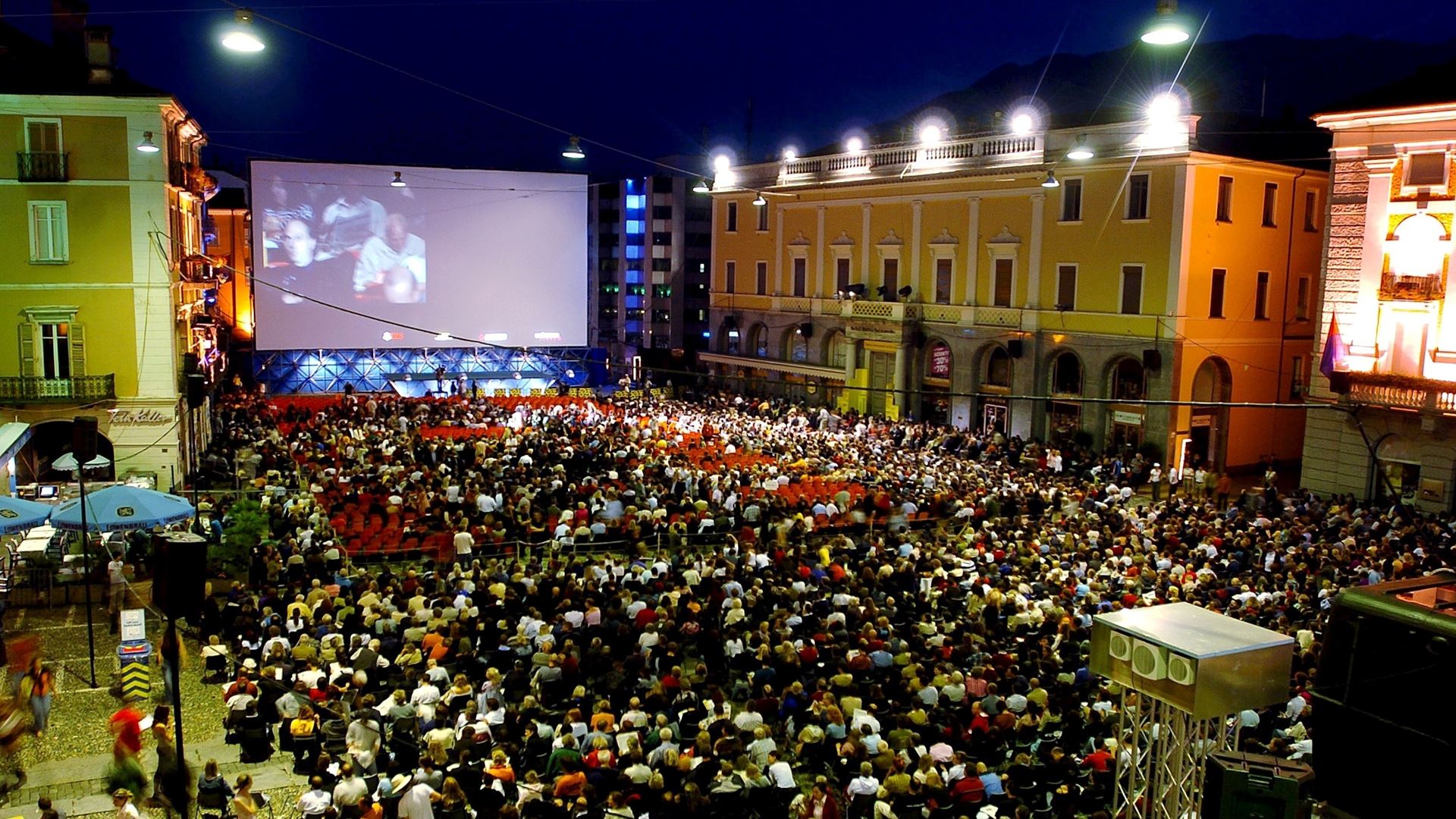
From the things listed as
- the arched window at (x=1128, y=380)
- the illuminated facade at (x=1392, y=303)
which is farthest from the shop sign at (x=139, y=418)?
the illuminated facade at (x=1392, y=303)

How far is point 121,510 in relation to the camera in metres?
15.5

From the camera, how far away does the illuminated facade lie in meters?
21.3

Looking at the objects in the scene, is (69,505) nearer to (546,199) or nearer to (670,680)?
(670,680)

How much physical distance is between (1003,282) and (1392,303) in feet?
38.6

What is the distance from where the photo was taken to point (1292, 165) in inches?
1114

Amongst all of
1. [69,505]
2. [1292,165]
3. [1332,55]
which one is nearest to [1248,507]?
[1292,165]

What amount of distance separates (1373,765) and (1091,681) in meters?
4.83

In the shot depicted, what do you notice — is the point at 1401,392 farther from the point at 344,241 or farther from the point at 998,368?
the point at 344,241

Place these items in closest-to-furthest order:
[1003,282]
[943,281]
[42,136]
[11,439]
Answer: [11,439] < [42,136] < [1003,282] < [943,281]

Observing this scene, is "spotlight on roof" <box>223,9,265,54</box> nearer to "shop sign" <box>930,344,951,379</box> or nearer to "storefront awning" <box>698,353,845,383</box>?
"shop sign" <box>930,344,951,379</box>

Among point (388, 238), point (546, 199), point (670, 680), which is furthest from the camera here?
point (546, 199)

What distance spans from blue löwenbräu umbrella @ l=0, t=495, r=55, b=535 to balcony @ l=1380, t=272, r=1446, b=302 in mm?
24354

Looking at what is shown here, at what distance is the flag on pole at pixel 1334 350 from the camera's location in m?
22.8

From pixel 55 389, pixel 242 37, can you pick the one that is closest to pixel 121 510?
pixel 242 37
